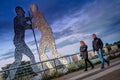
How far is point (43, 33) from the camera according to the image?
924 inches

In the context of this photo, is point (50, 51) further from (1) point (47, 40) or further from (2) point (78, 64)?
(2) point (78, 64)

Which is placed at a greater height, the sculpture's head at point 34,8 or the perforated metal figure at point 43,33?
the sculpture's head at point 34,8

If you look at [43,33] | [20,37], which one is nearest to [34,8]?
[43,33]

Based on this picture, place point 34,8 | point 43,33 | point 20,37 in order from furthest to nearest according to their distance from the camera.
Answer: point 34,8, point 43,33, point 20,37

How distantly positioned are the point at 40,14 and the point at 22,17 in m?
1.77

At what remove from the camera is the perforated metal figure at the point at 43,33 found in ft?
74.7

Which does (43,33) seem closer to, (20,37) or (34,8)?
(20,37)

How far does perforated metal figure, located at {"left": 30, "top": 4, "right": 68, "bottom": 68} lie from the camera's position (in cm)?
2278

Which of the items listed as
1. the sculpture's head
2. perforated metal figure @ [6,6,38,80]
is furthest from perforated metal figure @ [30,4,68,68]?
perforated metal figure @ [6,6,38,80]

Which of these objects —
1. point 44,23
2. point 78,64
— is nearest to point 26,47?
point 44,23

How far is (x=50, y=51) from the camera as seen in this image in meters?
23.0

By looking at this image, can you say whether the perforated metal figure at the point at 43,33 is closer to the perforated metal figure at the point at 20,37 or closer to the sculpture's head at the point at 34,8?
the sculpture's head at the point at 34,8

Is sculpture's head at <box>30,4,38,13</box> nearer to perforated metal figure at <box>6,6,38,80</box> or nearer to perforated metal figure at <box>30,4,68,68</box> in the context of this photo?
perforated metal figure at <box>30,4,68,68</box>

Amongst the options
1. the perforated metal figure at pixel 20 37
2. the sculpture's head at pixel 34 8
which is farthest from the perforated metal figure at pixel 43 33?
the perforated metal figure at pixel 20 37
